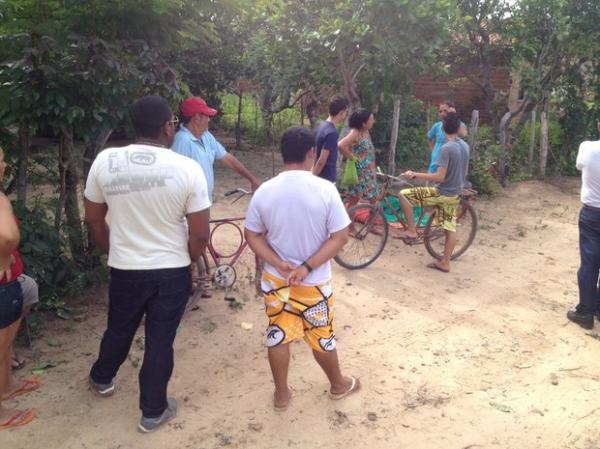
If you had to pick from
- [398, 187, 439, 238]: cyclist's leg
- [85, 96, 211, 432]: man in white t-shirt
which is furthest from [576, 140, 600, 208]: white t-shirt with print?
[85, 96, 211, 432]: man in white t-shirt

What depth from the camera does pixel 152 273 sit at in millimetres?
2758

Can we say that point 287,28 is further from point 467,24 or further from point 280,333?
point 280,333

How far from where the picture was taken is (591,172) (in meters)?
4.29

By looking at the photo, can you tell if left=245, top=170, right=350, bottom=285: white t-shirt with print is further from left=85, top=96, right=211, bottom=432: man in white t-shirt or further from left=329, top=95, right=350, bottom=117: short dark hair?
left=329, top=95, right=350, bottom=117: short dark hair

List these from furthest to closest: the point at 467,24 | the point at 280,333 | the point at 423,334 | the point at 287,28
Result: the point at 467,24
the point at 287,28
the point at 423,334
the point at 280,333

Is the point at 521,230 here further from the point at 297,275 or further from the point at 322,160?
the point at 297,275

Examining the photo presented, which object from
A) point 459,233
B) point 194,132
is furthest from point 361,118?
point 194,132

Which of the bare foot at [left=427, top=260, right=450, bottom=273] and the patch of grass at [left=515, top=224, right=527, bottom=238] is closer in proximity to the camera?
the bare foot at [left=427, top=260, right=450, bottom=273]

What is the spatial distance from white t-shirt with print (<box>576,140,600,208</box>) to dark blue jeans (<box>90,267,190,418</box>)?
11.1ft

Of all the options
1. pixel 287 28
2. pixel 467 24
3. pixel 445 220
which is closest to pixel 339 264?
pixel 445 220

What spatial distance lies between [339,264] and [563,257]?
2867 mm

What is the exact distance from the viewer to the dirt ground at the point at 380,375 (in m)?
3.00

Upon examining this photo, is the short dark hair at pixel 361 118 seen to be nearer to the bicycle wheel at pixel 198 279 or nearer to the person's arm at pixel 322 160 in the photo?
the person's arm at pixel 322 160

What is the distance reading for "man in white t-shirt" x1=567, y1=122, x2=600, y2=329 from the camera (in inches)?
168
